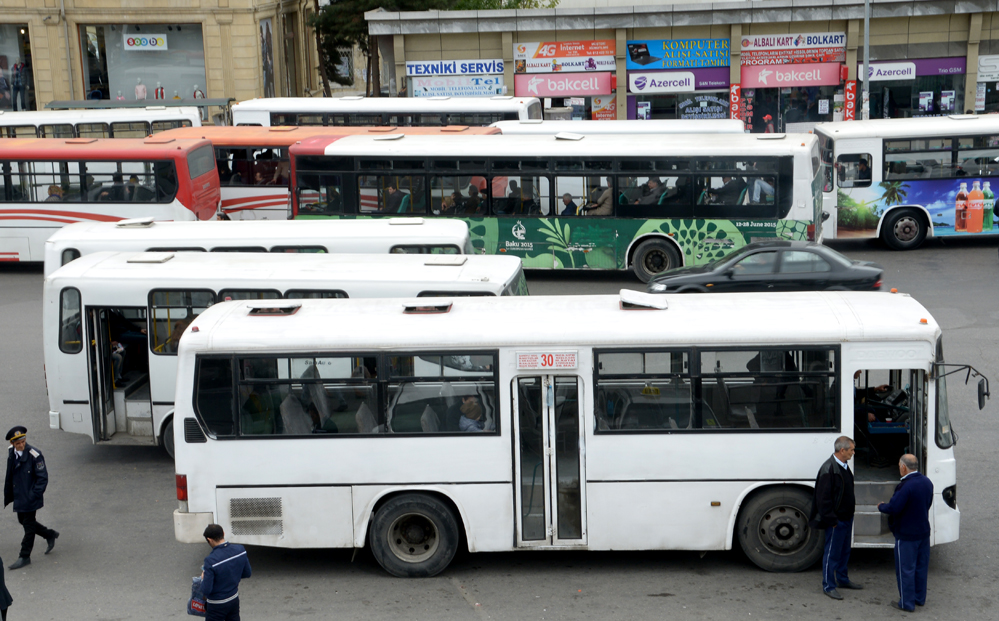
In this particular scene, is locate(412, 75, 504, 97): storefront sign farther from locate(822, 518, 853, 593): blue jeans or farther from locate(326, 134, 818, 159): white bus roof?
locate(822, 518, 853, 593): blue jeans

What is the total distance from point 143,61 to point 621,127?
25.1 m

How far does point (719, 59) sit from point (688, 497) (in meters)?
28.1

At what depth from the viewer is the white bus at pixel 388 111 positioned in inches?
1106

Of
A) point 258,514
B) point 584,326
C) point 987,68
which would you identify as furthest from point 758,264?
point 987,68

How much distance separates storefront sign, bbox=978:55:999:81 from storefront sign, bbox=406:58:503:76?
15010 mm

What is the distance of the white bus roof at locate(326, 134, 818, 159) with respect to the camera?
18.9 m

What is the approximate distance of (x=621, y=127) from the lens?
2441 centimetres

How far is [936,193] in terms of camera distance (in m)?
21.7

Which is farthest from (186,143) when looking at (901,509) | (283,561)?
(901,509)

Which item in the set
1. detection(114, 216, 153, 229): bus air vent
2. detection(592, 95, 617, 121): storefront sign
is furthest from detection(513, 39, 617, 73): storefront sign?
detection(114, 216, 153, 229): bus air vent

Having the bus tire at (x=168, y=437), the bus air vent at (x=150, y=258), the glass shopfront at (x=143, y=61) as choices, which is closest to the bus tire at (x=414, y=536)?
the bus tire at (x=168, y=437)

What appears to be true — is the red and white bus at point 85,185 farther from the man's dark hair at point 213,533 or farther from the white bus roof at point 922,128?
the man's dark hair at point 213,533

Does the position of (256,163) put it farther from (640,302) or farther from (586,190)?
(640,302)

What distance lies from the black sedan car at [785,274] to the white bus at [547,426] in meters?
7.34
